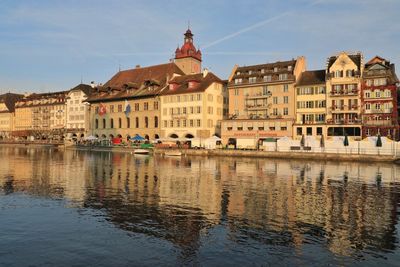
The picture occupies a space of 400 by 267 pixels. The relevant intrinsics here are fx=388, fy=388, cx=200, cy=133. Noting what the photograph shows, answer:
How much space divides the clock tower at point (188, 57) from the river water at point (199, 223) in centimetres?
7922

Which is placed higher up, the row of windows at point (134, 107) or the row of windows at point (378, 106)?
the row of windows at point (134, 107)

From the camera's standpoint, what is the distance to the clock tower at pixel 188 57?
4437 inches

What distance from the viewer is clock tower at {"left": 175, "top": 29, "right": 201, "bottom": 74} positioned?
112688 mm

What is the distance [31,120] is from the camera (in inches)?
5979

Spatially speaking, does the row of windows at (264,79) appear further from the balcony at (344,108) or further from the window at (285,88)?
the balcony at (344,108)

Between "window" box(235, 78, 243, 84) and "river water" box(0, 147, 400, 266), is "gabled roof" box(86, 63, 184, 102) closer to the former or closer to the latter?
"window" box(235, 78, 243, 84)

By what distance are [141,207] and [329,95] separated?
61230mm

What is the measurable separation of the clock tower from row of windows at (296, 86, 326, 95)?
134 ft

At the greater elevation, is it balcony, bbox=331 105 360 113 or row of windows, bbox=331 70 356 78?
row of windows, bbox=331 70 356 78

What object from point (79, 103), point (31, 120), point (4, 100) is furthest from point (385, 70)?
point (4, 100)

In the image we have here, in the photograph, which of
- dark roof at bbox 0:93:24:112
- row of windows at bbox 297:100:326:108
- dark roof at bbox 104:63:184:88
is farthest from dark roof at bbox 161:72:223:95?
dark roof at bbox 0:93:24:112

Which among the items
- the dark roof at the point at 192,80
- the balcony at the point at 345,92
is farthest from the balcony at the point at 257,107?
the balcony at the point at 345,92

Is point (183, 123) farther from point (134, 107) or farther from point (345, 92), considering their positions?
point (345, 92)

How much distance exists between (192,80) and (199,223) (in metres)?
72.7
